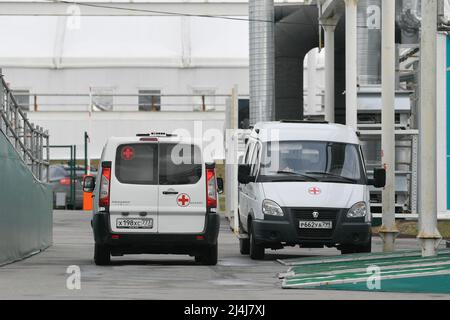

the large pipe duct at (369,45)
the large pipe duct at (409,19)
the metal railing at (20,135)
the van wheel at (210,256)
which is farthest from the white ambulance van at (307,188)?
the large pipe duct at (409,19)

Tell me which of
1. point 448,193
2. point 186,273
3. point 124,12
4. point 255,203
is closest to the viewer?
point 186,273

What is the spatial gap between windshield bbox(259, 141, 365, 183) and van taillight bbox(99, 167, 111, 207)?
3633mm

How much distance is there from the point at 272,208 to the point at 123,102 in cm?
A: 4188

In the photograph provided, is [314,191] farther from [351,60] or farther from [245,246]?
[351,60]

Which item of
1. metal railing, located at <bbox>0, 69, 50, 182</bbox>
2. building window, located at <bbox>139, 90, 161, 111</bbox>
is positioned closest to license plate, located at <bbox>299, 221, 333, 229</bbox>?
metal railing, located at <bbox>0, 69, 50, 182</bbox>

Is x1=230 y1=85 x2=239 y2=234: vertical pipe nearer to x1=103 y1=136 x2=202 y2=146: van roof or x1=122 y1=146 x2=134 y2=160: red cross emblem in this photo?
x1=103 y1=136 x2=202 y2=146: van roof

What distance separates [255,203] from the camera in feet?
73.2

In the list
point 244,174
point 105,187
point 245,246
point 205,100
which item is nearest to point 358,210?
point 244,174

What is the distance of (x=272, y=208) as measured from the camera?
21.8 meters

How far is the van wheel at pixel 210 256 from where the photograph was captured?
20172 millimetres

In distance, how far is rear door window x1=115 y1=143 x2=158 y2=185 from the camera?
1966 cm
